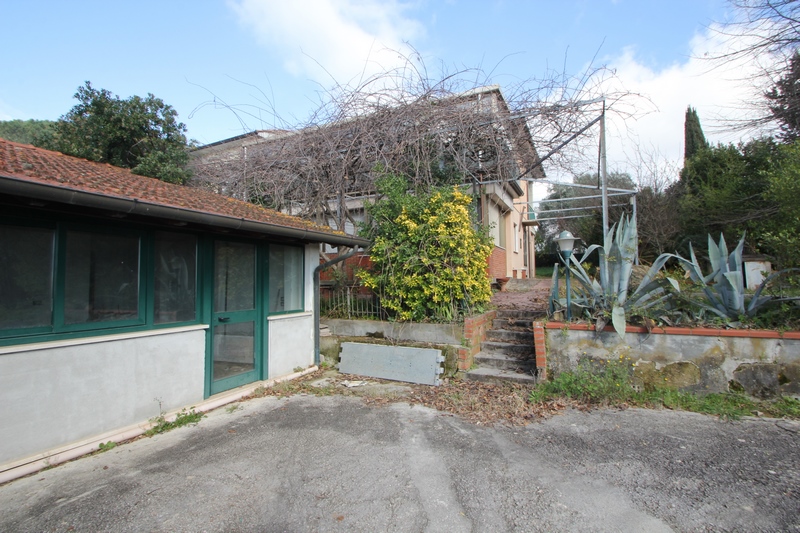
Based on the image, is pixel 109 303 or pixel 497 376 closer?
pixel 109 303

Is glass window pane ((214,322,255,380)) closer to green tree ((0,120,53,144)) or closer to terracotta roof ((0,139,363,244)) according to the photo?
terracotta roof ((0,139,363,244))

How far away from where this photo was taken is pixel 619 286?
549cm

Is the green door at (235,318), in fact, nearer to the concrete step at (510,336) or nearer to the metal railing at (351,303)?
the metal railing at (351,303)

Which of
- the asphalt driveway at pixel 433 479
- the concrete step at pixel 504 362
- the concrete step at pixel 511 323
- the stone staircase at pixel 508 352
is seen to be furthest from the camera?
the concrete step at pixel 511 323

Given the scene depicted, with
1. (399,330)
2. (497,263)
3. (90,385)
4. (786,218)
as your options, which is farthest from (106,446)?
(786,218)

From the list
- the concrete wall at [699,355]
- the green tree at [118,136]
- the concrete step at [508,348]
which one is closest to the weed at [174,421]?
the concrete step at [508,348]

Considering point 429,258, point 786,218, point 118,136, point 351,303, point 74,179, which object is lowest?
point 351,303

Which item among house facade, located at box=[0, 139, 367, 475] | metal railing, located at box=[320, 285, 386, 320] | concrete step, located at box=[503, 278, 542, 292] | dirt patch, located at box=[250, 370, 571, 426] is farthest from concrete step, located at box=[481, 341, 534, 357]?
concrete step, located at box=[503, 278, 542, 292]

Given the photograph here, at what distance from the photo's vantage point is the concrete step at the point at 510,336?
21.7 ft

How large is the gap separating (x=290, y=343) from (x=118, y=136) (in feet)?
27.5

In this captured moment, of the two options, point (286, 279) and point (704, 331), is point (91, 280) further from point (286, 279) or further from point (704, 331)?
point (704, 331)

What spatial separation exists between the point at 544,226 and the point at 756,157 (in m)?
19.7

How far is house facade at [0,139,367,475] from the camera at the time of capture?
11.7 feet

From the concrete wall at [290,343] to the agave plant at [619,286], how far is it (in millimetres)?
4480
